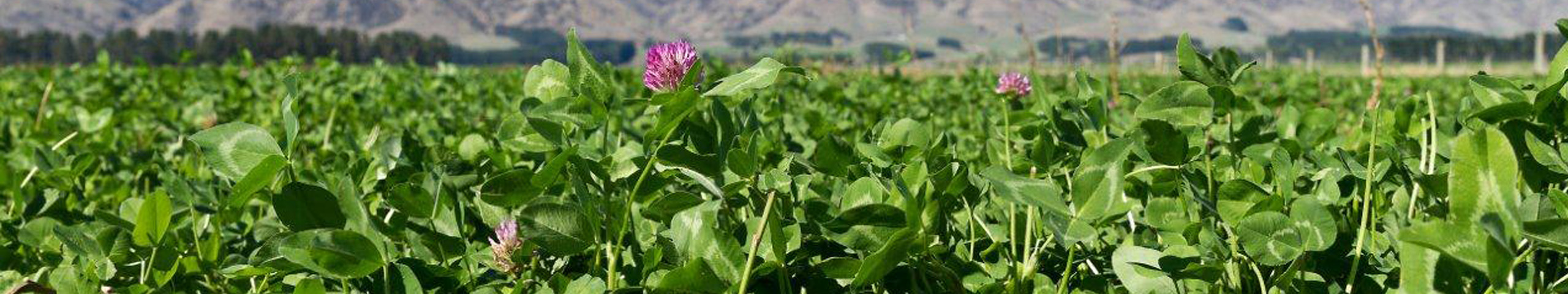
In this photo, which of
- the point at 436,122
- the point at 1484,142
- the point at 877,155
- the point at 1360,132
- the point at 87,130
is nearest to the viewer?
the point at 1484,142

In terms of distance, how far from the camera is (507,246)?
82 centimetres

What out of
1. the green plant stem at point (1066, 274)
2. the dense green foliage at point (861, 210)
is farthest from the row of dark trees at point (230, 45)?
the green plant stem at point (1066, 274)

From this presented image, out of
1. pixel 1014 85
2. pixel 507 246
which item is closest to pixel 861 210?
pixel 507 246

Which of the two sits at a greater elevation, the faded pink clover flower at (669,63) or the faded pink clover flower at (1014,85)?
the faded pink clover flower at (669,63)

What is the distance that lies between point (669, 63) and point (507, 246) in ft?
0.61

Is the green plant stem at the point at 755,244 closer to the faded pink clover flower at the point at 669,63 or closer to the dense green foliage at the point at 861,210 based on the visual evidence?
the dense green foliage at the point at 861,210

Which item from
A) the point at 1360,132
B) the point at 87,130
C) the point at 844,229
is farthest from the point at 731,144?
the point at 87,130

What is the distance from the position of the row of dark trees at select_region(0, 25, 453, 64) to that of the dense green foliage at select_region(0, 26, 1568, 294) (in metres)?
30.1

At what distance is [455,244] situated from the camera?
83 cm

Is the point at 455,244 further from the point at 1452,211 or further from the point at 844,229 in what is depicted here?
the point at 1452,211

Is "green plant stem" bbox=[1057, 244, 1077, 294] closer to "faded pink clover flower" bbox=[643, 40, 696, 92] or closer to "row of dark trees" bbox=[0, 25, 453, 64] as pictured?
"faded pink clover flower" bbox=[643, 40, 696, 92]

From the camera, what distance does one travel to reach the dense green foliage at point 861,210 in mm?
A: 671

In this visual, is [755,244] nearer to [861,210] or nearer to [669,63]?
[861,210]

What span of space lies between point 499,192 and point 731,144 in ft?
0.60
